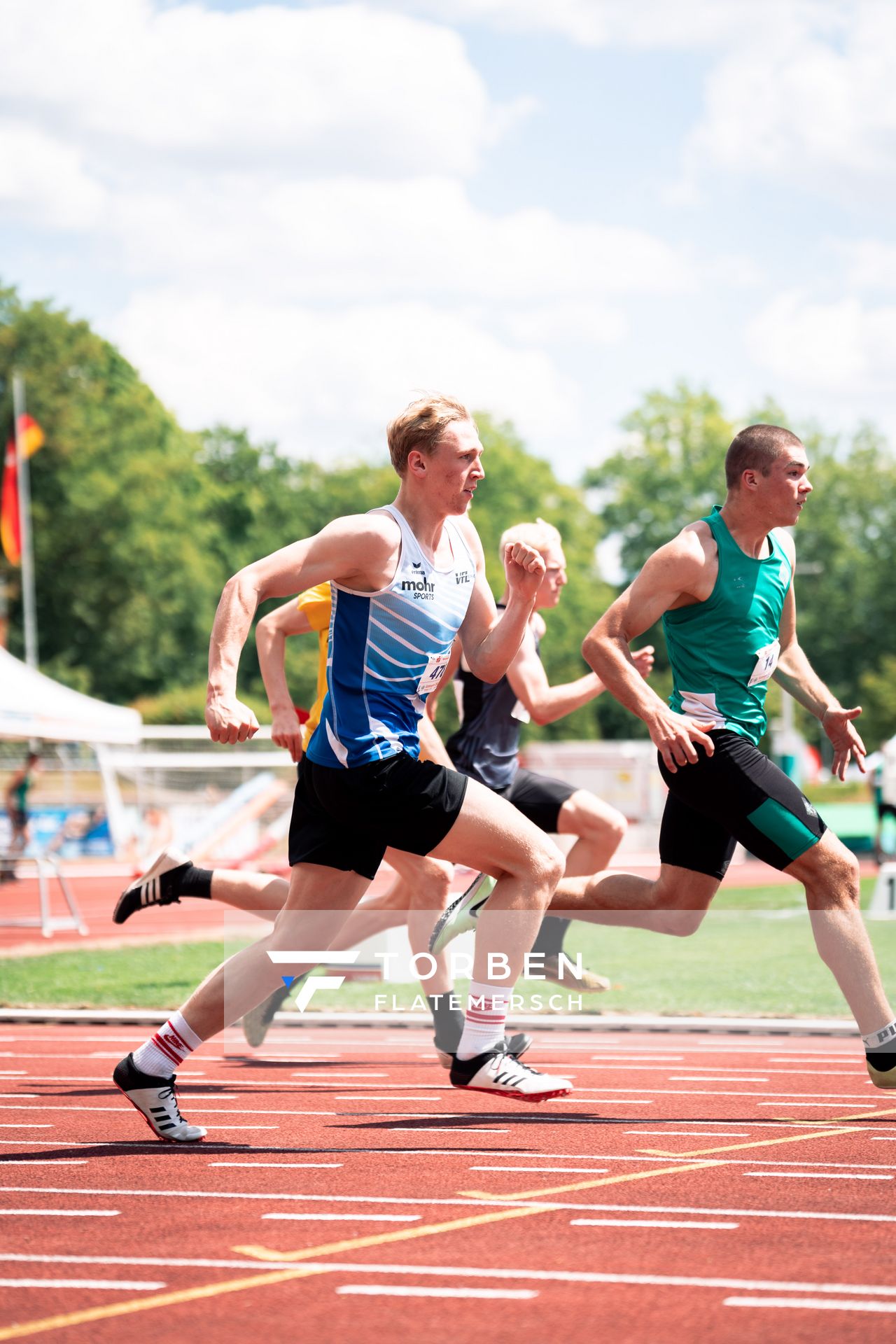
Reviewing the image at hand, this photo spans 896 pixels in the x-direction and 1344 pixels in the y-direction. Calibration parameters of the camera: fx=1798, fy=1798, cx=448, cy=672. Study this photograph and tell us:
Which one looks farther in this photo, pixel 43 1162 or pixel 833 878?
pixel 833 878

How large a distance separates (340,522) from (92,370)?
196ft

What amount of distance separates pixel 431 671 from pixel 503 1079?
4.05 feet

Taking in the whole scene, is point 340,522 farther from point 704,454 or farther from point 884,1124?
point 704,454

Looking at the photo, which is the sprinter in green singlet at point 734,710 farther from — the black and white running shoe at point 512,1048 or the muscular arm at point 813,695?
the black and white running shoe at point 512,1048

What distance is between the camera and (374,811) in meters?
5.29

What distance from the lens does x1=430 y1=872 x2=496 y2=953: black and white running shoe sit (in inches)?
256

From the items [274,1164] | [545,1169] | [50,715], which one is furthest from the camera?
[50,715]

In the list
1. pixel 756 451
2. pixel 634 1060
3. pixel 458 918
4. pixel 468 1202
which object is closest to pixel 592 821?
pixel 634 1060

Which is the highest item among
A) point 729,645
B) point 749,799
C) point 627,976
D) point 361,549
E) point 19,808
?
point 361,549

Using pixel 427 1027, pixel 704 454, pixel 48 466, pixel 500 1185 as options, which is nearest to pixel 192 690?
pixel 48 466

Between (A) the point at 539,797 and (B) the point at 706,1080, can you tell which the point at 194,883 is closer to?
(A) the point at 539,797

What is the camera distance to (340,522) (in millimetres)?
5238

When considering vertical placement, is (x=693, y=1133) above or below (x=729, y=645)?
below

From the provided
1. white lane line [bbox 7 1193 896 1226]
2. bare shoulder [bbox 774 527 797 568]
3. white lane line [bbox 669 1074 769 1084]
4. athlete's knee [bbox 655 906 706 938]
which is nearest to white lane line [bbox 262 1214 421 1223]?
white lane line [bbox 7 1193 896 1226]
